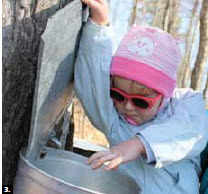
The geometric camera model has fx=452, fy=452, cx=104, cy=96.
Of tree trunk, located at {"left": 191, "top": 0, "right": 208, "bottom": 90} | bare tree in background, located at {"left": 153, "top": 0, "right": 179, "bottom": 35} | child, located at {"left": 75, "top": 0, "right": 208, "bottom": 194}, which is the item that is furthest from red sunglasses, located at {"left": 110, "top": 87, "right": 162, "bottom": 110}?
bare tree in background, located at {"left": 153, "top": 0, "right": 179, "bottom": 35}

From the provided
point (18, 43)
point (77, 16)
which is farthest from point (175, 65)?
point (18, 43)

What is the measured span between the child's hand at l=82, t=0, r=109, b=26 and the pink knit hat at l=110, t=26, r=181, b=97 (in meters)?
0.17

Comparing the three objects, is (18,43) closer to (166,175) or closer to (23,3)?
(23,3)

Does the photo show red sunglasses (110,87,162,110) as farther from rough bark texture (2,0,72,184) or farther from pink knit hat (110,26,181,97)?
rough bark texture (2,0,72,184)

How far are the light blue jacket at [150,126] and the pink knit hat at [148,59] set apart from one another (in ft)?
0.20

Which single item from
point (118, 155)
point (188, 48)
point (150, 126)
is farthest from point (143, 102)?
point (188, 48)

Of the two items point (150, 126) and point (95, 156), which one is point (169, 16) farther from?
point (95, 156)

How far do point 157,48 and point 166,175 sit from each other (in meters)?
0.48

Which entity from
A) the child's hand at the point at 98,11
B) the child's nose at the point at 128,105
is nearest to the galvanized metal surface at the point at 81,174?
the child's nose at the point at 128,105

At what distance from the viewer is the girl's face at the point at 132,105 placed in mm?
1642

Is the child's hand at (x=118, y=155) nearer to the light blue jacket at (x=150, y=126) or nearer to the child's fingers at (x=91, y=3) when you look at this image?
the light blue jacket at (x=150, y=126)

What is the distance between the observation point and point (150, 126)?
154cm

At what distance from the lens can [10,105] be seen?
4.63ft

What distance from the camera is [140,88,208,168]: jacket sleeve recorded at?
1503 mm
